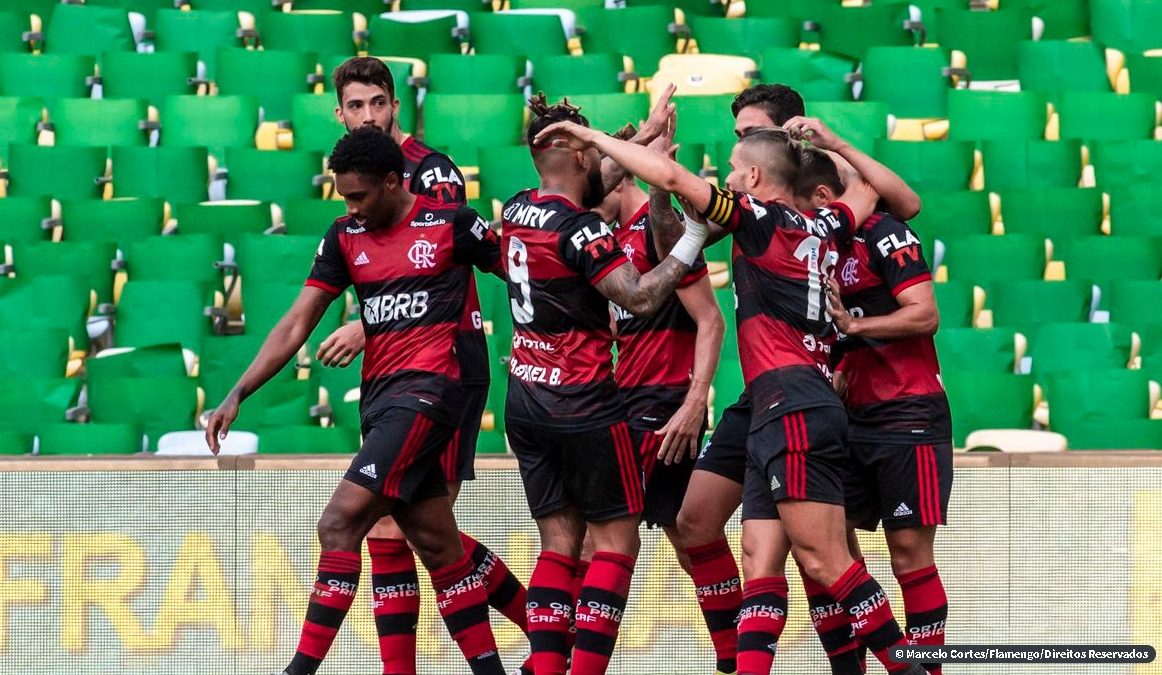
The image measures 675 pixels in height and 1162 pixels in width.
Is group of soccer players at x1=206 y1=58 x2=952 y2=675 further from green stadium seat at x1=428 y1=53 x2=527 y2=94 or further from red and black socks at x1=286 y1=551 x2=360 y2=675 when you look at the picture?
green stadium seat at x1=428 y1=53 x2=527 y2=94

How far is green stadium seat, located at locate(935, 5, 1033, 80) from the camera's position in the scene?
11.6 metres

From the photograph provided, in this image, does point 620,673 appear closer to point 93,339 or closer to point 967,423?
point 967,423

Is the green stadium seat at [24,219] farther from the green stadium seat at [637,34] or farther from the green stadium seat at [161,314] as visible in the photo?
the green stadium seat at [637,34]

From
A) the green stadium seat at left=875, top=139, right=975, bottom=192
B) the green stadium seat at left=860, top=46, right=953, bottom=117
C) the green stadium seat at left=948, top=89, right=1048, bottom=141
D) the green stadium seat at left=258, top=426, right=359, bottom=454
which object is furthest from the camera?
the green stadium seat at left=860, top=46, right=953, bottom=117

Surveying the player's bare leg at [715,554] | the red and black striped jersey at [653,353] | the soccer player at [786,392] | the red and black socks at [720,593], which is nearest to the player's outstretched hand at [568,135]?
the soccer player at [786,392]

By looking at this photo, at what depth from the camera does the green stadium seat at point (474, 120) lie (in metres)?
10.8

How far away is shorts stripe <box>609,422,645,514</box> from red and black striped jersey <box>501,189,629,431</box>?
0.04 m

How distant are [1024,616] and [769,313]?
220 cm

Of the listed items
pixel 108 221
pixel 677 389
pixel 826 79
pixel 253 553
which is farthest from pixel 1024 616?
pixel 108 221

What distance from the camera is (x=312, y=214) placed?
9.80 meters

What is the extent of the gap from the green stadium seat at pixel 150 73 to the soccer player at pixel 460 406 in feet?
17.4

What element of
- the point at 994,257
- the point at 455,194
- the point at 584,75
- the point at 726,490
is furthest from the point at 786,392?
the point at 584,75

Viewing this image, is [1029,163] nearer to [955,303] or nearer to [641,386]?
[955,303]

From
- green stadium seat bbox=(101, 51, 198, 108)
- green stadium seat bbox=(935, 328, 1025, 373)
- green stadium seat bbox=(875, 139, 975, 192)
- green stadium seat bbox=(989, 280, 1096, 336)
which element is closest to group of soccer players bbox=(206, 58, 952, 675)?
green stadium seat bbox=(935, 328, 1025, 373)
